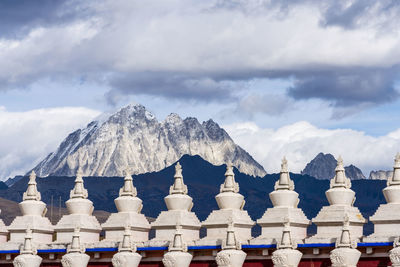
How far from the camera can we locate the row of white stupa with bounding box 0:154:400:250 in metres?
69.2

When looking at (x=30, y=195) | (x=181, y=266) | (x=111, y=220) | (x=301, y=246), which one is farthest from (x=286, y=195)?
(x=30, y=195)

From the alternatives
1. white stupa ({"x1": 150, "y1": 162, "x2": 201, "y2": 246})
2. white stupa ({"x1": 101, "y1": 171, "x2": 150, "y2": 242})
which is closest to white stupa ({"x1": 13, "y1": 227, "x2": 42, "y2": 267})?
white stupa ({"x1": 101, "y1": 171, "x2": 150, "y2": 242})

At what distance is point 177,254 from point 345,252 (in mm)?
12113

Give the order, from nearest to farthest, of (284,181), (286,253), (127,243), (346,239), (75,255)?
(346,239) → (286,253) → (284,181) → (127,243) → (75,255)

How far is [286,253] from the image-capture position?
222ft

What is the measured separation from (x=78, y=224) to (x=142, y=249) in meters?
5.91

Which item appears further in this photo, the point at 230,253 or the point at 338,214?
the point at 230,253

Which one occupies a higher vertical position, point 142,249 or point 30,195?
point 30,195

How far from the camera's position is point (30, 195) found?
267ft

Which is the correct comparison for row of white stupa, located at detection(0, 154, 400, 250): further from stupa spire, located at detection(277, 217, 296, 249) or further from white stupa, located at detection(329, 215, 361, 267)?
white stupa, located at detection(329, 215, 361, 267)

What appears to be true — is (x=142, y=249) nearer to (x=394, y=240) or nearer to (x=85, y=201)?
(x=85, y=201)

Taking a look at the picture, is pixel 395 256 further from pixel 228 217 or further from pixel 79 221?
pixel 79 221

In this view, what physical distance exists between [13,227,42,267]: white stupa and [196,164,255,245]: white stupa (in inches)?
499

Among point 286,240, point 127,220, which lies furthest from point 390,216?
point 127,220
